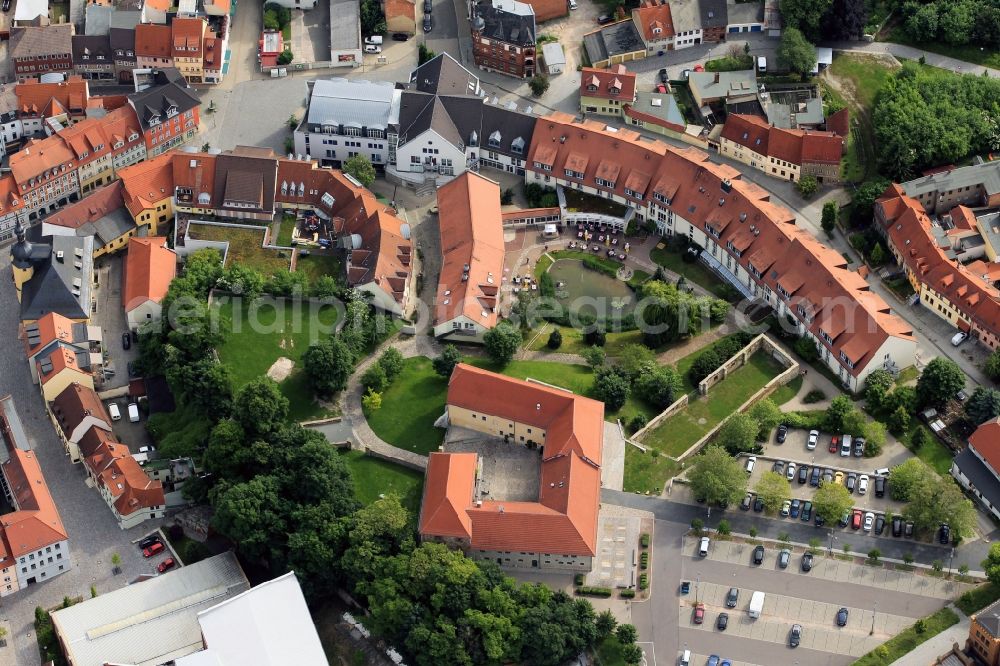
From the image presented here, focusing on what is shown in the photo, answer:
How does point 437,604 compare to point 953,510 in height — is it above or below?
below

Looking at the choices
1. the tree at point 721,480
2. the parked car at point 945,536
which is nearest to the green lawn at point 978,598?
the parked car at point 945,536

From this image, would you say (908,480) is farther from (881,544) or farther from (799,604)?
(799,604)

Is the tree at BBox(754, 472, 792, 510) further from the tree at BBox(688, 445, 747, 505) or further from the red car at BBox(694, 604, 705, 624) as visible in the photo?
the red car at BBox(694, 604, 705, 624)

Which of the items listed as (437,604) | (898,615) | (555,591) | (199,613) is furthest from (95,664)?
(898,615)

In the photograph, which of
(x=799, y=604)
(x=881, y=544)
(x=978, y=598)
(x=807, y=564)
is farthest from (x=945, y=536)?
(x=799, y=604)

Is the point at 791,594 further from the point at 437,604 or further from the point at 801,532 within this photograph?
the point at 437,604

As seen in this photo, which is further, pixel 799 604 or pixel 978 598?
pixel 799 604

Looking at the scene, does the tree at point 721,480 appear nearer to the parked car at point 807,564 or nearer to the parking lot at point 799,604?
the parking lot at point 799,604
